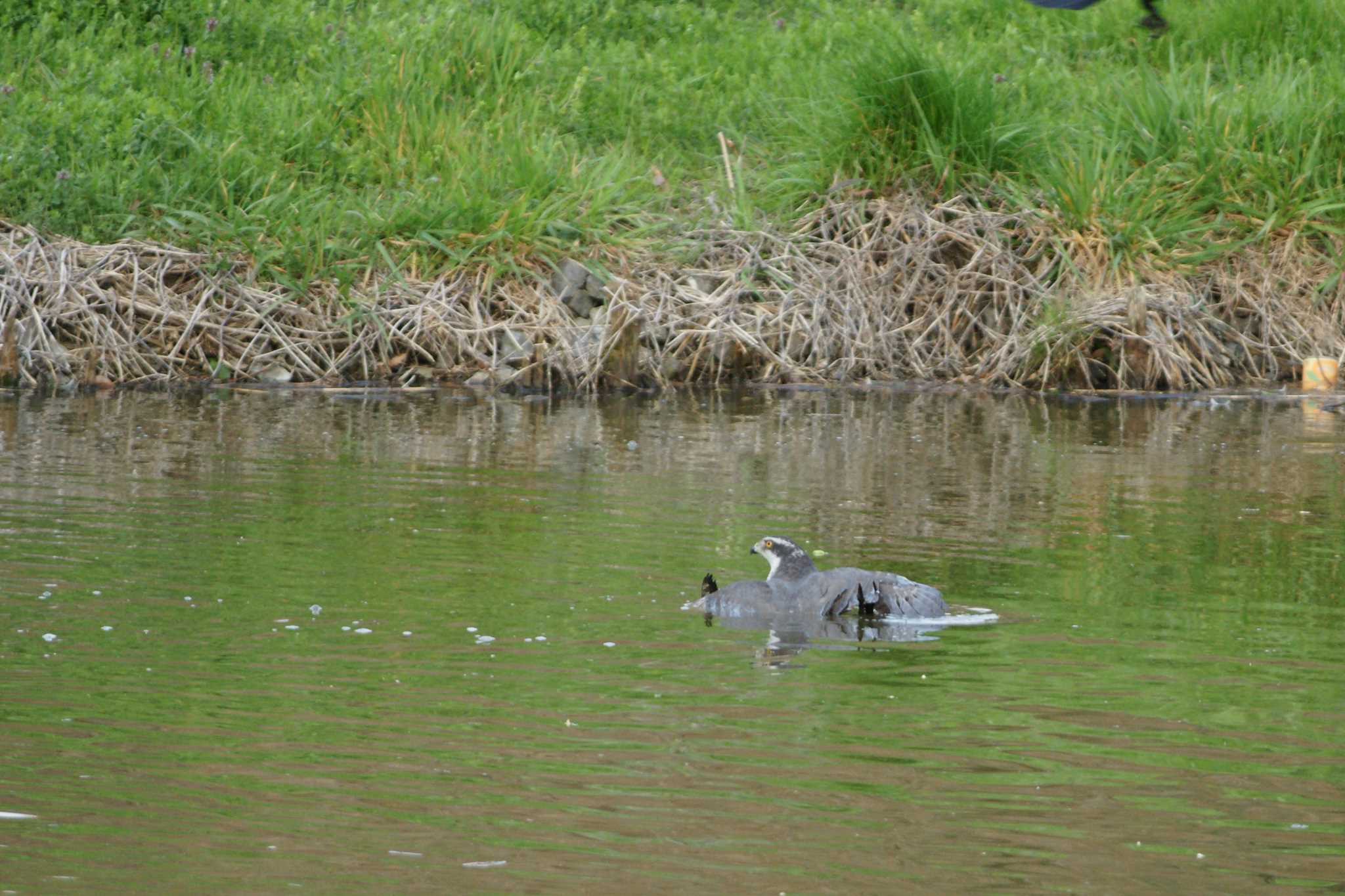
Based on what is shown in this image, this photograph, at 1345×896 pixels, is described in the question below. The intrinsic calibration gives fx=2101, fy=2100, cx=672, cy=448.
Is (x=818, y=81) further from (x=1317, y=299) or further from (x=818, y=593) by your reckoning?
(x=818, y=593)

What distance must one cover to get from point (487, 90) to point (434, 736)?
12342 mm

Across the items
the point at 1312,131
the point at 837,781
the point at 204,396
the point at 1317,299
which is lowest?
the point at 837,781

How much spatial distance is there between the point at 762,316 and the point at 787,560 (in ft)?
24.5

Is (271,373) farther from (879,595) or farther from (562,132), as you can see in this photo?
(879,595)

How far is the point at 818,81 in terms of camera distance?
56.4ft

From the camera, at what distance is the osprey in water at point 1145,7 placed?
5.09m

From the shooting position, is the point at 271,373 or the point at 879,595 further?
the point at 271,373

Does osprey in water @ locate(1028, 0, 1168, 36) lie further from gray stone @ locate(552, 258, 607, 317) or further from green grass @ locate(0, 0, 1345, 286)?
green grass @ locate(0, 0, 1345, 286)

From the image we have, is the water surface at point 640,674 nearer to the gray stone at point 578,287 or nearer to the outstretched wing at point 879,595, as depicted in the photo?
the outstretched wing at point 879,595

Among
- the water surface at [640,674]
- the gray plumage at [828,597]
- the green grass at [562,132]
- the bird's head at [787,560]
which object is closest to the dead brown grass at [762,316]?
the green grass at [562,132]

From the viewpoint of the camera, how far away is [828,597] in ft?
25.7

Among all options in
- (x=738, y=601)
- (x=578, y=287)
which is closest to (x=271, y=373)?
(x=578, y=287)

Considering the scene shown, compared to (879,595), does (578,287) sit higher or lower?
higher

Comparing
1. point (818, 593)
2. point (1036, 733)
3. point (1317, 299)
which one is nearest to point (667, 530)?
point (818, 593)
